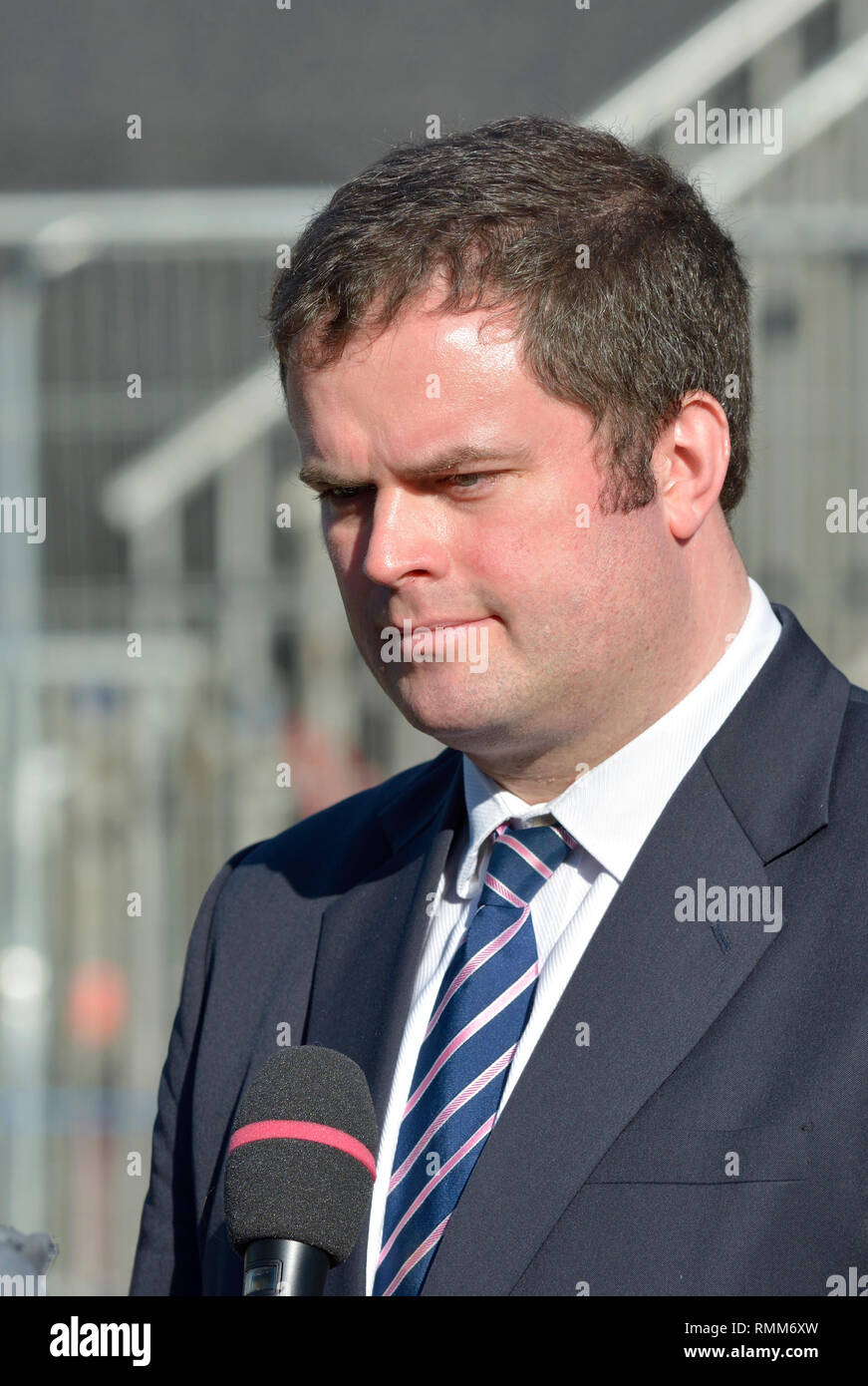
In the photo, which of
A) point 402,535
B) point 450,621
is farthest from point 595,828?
point 402,535

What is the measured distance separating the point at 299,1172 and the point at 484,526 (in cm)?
78

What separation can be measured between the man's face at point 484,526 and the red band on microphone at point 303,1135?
1.71ft

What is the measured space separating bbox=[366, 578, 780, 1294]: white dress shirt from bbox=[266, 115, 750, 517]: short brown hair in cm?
28

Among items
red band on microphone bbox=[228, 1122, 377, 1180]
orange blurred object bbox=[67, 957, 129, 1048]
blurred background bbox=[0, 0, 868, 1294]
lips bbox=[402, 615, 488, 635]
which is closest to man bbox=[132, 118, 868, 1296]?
lips bbox=[402, 615, 488, 635]

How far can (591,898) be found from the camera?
2.05 meters

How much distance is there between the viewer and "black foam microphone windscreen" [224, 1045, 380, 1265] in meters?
1.53

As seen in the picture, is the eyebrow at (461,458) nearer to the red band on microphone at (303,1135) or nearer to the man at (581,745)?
the man at (581,745)

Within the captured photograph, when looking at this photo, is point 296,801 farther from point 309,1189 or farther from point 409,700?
point 309,1189

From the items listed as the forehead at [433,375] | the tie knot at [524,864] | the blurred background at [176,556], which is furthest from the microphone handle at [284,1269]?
the blurred background at [176,556]

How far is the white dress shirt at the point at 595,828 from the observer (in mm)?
2018

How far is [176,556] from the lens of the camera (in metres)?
4.79

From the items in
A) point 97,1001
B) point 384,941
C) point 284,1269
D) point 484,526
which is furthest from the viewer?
point 97,1001

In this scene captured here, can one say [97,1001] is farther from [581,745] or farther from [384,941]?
[581,745]

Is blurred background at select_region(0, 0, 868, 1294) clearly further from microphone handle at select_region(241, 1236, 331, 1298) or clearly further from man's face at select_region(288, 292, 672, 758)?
microphone handle at select_region(241, 1236, 331, 1298)
